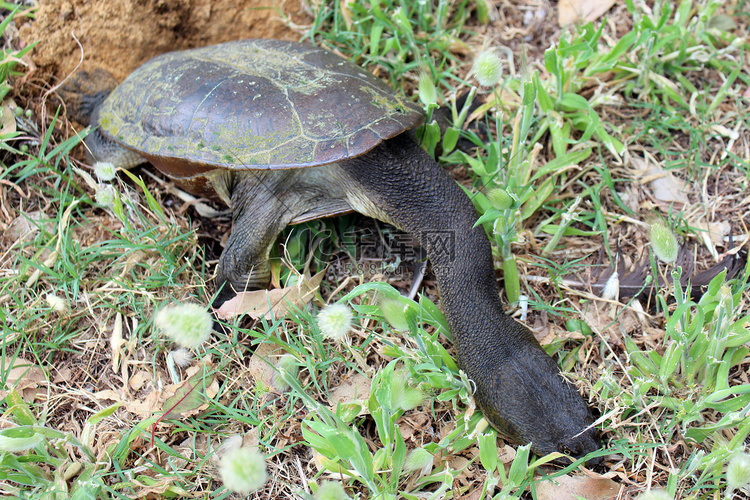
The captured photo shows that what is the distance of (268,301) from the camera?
2.44 meters

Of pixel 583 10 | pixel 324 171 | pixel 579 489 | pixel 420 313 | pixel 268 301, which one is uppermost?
pixel 583 10

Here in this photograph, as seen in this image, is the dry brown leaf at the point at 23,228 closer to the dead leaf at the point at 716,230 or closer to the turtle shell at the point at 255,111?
the turtle shell at the point at 255,111

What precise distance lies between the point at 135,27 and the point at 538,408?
123 inches

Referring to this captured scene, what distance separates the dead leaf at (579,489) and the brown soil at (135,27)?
9.69ft

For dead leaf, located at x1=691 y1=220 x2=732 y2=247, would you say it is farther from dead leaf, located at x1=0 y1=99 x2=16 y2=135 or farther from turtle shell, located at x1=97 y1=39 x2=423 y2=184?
dead leaf, located at x1=0 y1=99 x2=16 y2=135

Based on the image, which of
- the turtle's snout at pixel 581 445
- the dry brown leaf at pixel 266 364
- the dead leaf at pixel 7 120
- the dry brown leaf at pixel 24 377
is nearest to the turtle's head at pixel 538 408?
the turtle's snout at pixel 581 445

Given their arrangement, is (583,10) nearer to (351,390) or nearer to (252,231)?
(252,231)

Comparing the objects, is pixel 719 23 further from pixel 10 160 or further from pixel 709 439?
pixel 10 160

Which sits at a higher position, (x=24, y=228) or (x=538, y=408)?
(x=24, y=228)

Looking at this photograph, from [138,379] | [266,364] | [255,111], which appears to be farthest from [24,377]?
[255,111]

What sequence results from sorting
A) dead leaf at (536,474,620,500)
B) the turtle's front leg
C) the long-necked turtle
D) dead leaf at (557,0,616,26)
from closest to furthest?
dead leaf at (536,474,620,500) → the long-necked turtle → the turtle's front leg → dead leaf at (557,0,616,26)

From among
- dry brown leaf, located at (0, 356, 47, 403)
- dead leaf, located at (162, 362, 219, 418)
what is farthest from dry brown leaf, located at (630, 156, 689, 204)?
dry brown leaf, located at (0, 356, 47, 403)

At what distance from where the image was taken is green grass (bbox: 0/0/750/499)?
1.99 metres

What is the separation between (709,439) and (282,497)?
5.65 ft
